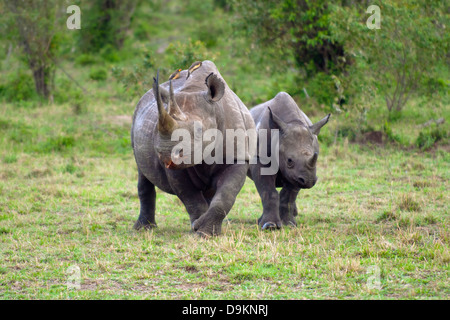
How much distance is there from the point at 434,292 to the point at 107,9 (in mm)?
22239

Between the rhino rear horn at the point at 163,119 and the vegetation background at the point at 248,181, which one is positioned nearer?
the vegetation background at the point at 248,181

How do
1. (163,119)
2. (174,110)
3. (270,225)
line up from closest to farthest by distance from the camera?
(163,119)
(174,110)
(270,225)

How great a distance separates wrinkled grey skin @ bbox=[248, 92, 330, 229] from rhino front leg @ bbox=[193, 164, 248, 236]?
105cm

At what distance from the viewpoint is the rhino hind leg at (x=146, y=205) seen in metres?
8.34

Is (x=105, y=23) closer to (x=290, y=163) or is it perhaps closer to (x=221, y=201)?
(x=290, y=163)

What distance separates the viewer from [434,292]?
5109 millimetres

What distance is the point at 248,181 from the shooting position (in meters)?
11.9

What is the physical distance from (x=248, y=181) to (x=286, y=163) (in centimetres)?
376

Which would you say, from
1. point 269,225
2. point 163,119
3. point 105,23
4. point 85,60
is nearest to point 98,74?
point 85,60

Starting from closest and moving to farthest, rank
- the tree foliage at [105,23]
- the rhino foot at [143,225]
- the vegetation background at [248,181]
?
1. the vegetation background at [248,181]
2. the rhino foot at [143,225]
3. the tree foliage at [105,23]

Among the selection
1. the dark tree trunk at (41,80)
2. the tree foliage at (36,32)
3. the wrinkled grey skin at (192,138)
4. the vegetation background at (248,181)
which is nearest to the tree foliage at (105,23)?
the vegetation background at (248,181)

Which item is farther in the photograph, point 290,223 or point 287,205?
point 287,205

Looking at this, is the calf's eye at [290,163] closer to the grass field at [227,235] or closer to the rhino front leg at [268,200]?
the rhino front leg at [268,200]

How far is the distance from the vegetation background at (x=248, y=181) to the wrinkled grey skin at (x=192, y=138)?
0.39m
